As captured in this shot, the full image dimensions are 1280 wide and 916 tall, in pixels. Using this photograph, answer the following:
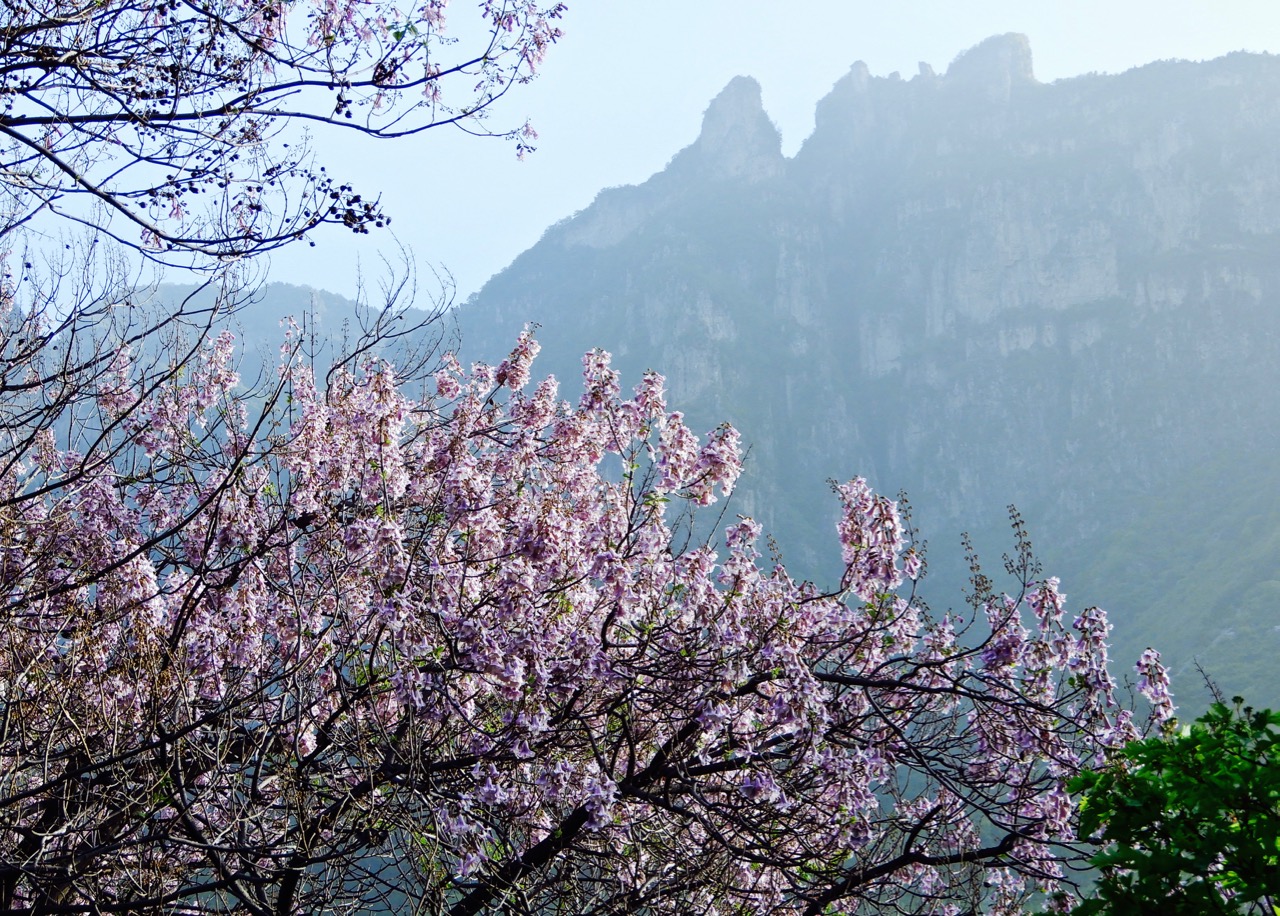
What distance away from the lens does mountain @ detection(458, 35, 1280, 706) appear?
12938cm

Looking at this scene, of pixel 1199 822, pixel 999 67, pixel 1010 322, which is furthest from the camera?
pixel 999 67

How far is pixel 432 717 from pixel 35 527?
12.2ft

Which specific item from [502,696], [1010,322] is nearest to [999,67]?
[1010,322]

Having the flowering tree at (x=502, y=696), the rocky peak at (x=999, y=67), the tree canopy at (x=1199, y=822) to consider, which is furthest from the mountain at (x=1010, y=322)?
the tree canopy at (x=1199, y=822)

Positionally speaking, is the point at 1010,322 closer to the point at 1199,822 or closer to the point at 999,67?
the point at 999,67

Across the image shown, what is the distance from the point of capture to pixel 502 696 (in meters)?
6.14

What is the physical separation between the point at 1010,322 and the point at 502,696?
6360 inches

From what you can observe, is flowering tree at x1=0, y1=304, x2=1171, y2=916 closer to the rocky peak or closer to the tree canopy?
the tree canopy

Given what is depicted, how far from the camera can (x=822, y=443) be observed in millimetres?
164125

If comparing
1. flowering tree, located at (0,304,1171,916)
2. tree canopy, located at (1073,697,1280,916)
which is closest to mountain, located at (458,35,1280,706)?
flowering tree, located at (0,304,1171,916)

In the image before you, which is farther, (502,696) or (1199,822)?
(502,696)

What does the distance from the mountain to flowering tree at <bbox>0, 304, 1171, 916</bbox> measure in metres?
102

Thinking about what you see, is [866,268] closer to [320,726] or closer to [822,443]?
[822,443]

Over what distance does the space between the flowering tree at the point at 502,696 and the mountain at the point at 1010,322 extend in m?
102
